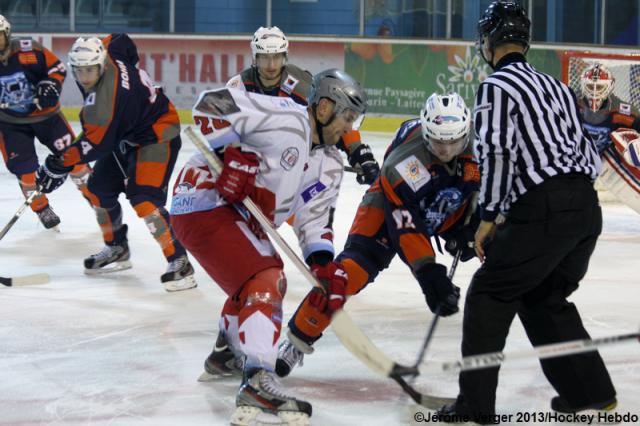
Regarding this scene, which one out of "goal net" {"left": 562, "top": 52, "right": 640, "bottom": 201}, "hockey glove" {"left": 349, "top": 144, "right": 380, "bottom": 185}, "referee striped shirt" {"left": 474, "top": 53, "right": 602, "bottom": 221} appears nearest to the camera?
"referee striped shirt" {"left": 474, "top": 53, "right": 602, "bottom": 221}

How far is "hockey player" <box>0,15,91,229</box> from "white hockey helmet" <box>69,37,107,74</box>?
1251 mm

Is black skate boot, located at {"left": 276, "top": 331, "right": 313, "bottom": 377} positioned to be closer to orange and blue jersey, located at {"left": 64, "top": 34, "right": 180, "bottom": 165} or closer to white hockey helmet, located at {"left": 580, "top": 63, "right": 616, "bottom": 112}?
orange and blue jersey, located at {"left": 64, "top": 34, "right": 180, "bottom": 165}

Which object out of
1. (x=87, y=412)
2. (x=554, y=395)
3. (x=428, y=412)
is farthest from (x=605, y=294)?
(x=87, y=412)

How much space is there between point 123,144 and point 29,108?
1381 mm

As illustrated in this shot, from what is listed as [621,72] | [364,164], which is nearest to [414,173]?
[364,164]

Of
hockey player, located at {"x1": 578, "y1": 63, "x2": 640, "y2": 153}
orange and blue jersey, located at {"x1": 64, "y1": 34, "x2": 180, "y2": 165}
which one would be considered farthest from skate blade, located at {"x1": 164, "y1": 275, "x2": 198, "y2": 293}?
hockey player, located at {"x1": 578, "y1": 63, "x2": 640, "y2": 153}

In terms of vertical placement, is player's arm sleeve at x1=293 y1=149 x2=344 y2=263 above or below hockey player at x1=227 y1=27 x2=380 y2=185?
below

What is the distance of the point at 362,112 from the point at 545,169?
499 millimetres

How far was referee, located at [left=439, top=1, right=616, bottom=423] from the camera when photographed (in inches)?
97.8

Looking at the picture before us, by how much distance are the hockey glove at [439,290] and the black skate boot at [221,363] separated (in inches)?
22.8

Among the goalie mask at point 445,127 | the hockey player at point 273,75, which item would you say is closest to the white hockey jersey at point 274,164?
the goalie mask at point 445,127

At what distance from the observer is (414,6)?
32.0 ft

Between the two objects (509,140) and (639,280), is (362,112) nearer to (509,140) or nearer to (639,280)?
(509,140)

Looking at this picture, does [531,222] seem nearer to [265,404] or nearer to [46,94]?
[265,404]
